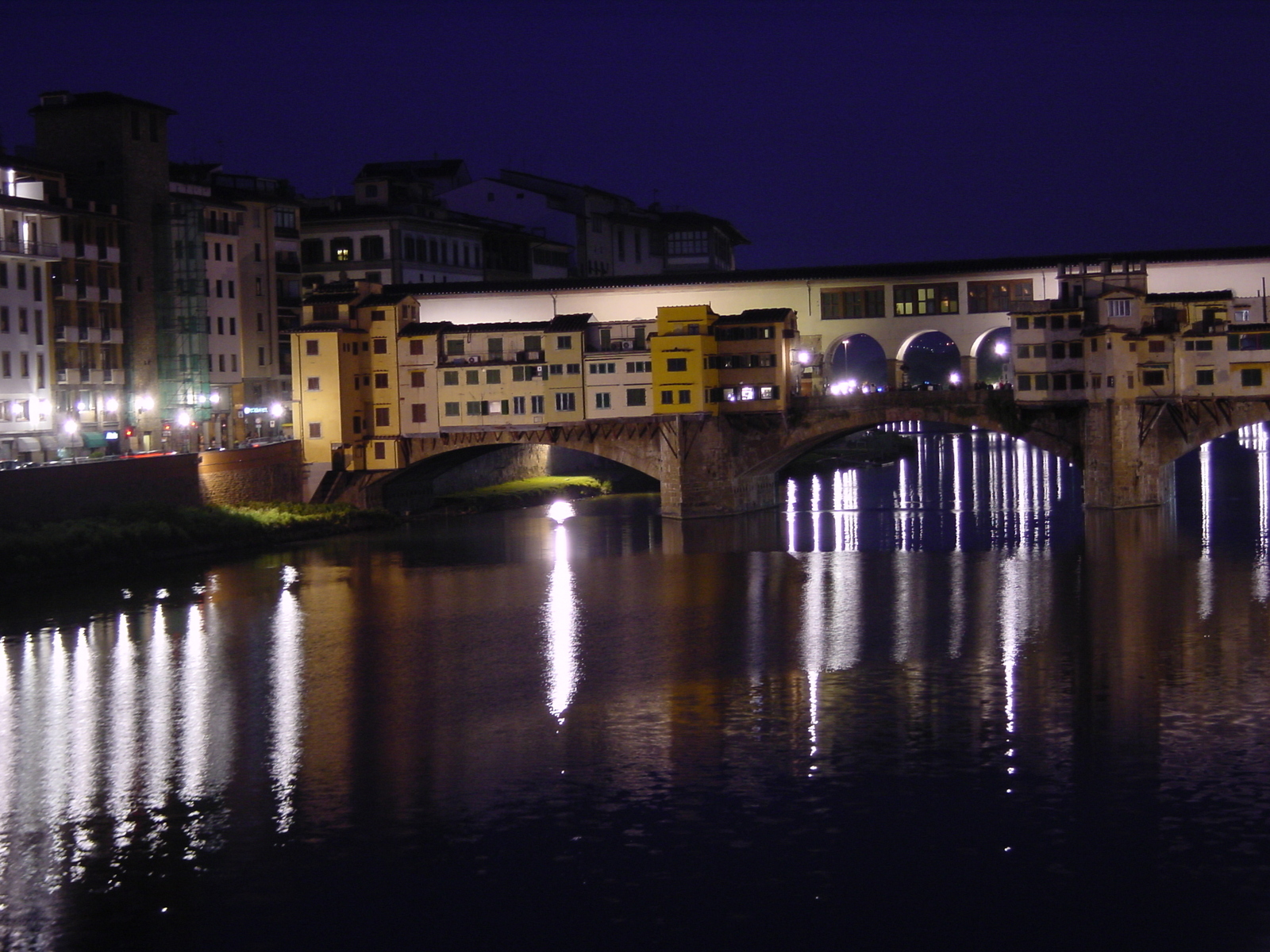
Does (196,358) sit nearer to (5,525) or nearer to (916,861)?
(5,525)

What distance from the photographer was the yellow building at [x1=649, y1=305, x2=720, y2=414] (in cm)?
4684

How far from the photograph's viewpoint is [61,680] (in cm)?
2573

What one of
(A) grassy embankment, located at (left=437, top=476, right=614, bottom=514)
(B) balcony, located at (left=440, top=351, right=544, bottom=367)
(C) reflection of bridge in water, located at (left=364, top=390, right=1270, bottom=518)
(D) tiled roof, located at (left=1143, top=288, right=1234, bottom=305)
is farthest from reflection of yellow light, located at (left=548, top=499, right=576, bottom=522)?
(D) tiled roof, located at (left=1143, top=288, right=1234, bottom=305)

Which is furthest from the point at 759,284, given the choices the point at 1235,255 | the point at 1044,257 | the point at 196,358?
the point at 196,358

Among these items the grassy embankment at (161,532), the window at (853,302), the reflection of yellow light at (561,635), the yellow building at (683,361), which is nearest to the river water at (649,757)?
the reflection of yellow light at (561,635)

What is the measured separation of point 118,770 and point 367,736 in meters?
3.51

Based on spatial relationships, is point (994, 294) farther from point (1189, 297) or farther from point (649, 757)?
point (649, 757)

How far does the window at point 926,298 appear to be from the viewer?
1876 inches

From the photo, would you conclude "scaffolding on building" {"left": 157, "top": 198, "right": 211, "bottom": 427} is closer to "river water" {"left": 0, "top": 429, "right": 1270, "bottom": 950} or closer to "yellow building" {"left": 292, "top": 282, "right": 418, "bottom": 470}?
"yellow building" {"left": 292, "top": 282, "right": 418, "bottom": 470}

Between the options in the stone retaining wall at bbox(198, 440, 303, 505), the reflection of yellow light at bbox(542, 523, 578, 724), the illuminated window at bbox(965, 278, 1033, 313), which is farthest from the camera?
the illuminated window at bbox(965, 278, 1033, 313)

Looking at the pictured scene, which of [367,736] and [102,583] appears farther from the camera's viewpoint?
[102,583]

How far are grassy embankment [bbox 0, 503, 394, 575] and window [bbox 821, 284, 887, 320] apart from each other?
1599cm

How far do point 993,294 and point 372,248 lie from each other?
84.5 feet

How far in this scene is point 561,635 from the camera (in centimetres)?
2919
